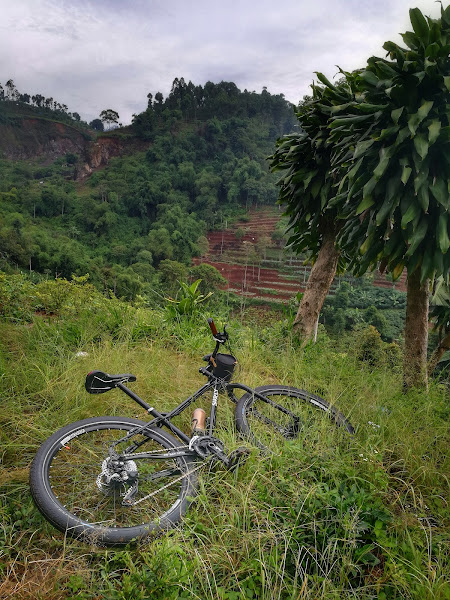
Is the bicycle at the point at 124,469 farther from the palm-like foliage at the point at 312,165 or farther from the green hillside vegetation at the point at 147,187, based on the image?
the green hillside vegetation at the point at 147,187

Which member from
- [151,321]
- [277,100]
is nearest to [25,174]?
[277,100]

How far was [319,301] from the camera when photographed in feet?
13.0

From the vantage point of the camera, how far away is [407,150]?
8.58ft

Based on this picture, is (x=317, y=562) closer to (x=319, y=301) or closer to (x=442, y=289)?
(x=319, y=301)

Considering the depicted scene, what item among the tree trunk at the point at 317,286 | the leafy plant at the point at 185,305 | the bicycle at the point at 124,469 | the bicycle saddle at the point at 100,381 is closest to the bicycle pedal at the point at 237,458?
the bicycle at the point at 124,469

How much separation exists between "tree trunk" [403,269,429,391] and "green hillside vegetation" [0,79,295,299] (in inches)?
881

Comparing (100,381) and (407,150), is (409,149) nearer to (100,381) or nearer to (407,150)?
(407,150)

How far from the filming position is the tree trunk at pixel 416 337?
10.4 ft

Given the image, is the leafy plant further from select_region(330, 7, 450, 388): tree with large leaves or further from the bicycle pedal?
the bicycle pedal

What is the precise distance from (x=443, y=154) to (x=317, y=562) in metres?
2.43

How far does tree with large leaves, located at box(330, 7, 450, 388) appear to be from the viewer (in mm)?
2459

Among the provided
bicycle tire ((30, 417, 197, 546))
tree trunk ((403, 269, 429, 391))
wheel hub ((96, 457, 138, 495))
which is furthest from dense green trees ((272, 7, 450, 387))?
wheel hub ((96, 457, 138, 495))

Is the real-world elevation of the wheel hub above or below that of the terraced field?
above

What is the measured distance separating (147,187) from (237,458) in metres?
55.8
